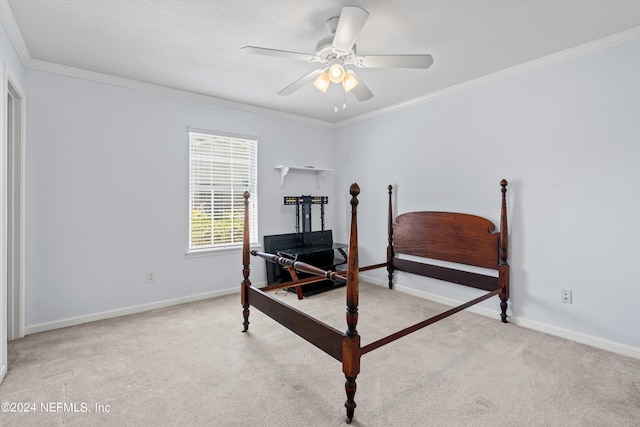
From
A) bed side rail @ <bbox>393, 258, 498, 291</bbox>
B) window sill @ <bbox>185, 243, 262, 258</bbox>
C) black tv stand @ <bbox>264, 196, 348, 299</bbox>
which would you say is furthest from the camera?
black tv stand @ <bbox>264, 196, 348, 299</bbox>

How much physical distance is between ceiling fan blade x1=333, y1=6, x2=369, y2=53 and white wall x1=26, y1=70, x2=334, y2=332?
7.91 feet

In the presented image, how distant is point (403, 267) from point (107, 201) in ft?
11.3

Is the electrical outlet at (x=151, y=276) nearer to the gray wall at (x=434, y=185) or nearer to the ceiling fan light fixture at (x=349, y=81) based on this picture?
the gray wall at (x=434, y=185)

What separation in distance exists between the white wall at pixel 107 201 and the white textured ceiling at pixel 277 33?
339 mm

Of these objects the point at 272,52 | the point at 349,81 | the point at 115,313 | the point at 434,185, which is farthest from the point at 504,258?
the point at 115,313

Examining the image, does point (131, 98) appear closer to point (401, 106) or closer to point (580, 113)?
point (401, 106)

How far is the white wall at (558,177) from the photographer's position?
242 centimetres

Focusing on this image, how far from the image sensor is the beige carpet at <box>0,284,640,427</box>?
68.6 inches

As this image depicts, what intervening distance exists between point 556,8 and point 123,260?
4236 millimetres

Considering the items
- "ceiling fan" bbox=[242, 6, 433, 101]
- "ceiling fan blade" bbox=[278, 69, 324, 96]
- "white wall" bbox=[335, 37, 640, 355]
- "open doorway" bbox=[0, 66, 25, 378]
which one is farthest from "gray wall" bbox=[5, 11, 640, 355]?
"ceiling fan blade" bbox=[278, 69, 324, 96]

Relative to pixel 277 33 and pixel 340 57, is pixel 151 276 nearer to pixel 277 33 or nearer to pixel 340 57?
pixel 277 33

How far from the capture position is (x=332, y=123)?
5.06 meters

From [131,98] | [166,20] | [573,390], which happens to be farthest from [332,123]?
[573,390]

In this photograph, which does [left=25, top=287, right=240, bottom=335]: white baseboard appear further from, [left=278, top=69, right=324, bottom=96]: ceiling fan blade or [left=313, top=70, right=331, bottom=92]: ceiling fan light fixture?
[left=313, top=70, right=331, bottom=92]: ceiling fan light fixture
